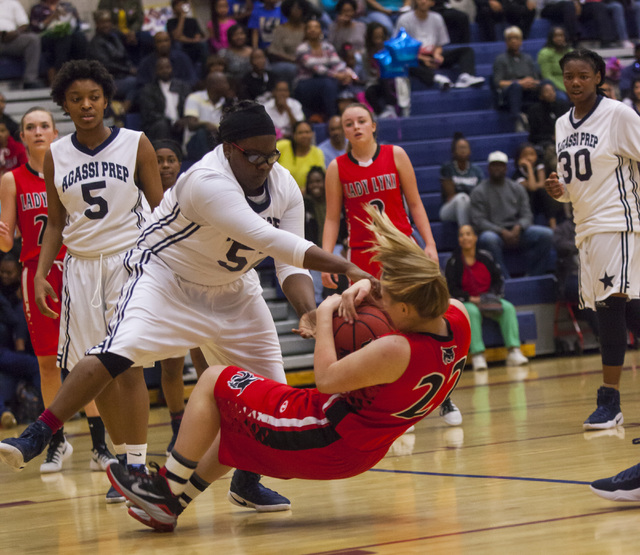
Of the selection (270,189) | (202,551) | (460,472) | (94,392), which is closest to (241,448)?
(202,551)

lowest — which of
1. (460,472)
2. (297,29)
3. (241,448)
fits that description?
(460,472)

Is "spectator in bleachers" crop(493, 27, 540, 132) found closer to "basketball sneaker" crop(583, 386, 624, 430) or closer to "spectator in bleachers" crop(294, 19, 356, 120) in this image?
"spectator in bleachers" crop(294, 19, 356, 120)

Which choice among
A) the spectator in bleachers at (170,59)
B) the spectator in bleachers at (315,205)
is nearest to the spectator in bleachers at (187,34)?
the spectator in bleachers at (170,59)

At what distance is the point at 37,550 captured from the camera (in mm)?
3766

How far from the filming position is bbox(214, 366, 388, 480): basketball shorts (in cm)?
364

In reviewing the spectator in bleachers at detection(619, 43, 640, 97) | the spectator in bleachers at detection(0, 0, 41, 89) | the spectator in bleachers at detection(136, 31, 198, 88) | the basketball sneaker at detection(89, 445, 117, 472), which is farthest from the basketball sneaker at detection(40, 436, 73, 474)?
the spectator in bleachers at detection(619, 43, 640, 97)

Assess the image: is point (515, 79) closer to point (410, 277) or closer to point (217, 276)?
point (217, 276)

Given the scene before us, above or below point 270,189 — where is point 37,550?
below

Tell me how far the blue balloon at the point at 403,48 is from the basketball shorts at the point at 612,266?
824cm

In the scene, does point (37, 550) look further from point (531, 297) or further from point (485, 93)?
point (485, 93)

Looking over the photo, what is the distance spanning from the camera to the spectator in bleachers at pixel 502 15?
51.0 feet

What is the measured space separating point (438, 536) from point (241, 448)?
2.71 feet

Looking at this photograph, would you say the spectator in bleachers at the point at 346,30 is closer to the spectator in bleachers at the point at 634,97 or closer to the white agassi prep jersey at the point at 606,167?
the spectator in bleachers at the point at 634,97

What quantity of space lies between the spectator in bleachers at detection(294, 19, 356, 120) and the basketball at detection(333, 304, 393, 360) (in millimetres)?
9451
